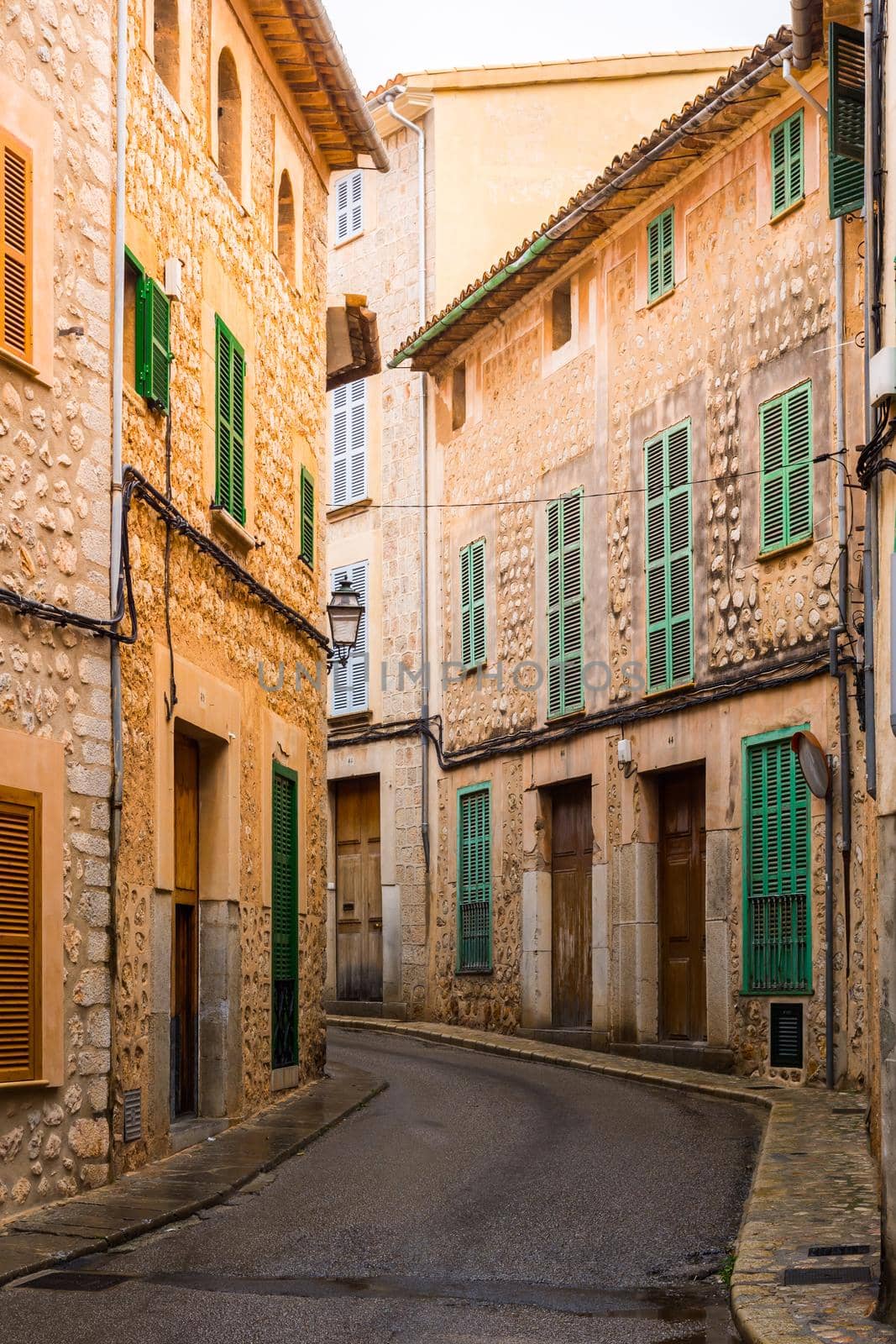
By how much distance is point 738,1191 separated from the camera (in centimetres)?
973

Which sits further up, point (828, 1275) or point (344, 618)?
point (344, 618)

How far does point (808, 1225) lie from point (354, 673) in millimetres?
18412

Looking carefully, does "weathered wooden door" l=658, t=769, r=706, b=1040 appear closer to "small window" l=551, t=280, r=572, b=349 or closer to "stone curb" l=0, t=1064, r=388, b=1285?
"stone curb" l=0, t=1064, r=388, b=1285

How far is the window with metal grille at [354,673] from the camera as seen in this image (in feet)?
85.8

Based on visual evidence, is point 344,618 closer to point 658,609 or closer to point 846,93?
point 658,609

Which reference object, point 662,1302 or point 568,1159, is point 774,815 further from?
point 662,1302

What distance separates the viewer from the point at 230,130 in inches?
559

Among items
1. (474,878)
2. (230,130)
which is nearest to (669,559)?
(474,878)

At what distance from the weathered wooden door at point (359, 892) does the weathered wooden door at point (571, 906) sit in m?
4.65

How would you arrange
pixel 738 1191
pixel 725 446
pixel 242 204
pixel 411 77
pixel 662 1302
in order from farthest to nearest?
pixel 411 77 → pixel 725 446 → pixel 242 204 → pixel 738 1191 → pixel 662 1302

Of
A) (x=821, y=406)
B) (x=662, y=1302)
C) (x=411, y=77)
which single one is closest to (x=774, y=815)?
(x=821, y=406)

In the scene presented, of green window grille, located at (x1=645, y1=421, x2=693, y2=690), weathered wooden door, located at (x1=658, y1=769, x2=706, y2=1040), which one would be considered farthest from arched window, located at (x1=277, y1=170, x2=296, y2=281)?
weathered wooden door, located at (x1=658, y1=769, x2=706, y2=1040)

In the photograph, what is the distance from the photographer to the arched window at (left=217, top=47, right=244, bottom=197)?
46.2ft

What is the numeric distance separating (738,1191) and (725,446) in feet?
30.9
